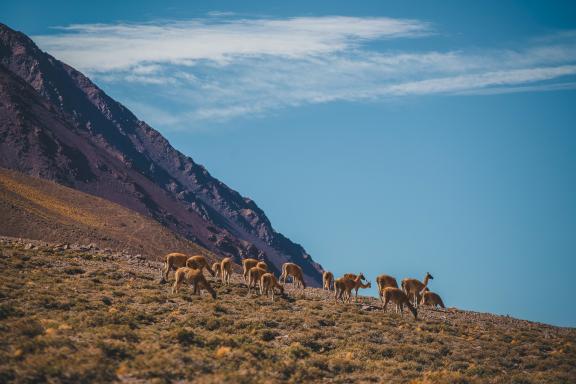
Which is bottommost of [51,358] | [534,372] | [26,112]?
[51,358]

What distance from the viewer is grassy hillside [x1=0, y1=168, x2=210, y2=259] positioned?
9159 cm

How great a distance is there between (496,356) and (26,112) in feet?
561

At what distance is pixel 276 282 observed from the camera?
3488cm

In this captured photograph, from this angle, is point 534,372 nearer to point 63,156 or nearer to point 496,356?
point 496,356

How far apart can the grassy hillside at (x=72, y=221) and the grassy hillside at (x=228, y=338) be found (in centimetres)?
5902

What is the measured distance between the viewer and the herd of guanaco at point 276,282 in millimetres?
31422

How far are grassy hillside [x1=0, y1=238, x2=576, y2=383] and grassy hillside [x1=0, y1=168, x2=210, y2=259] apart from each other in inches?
2324

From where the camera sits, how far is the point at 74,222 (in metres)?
105

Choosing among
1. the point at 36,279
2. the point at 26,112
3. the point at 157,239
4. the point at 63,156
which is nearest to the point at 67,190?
the point at 157,239

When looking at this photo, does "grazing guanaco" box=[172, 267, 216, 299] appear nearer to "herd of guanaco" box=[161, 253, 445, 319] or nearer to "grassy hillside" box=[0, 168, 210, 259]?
"herd of guanaco" box=[161, 253, 445, 319]

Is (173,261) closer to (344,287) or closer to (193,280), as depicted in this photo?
(193,280)

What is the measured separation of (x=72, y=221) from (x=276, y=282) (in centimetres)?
8041

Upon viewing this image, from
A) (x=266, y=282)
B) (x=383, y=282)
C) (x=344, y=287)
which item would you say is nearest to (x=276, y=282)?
(x=266, y=282)

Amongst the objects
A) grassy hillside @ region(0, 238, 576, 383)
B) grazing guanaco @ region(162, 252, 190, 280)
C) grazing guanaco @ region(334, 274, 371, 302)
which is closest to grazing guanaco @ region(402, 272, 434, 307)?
grassy hillside @ region(0, 238, 576, 383)
